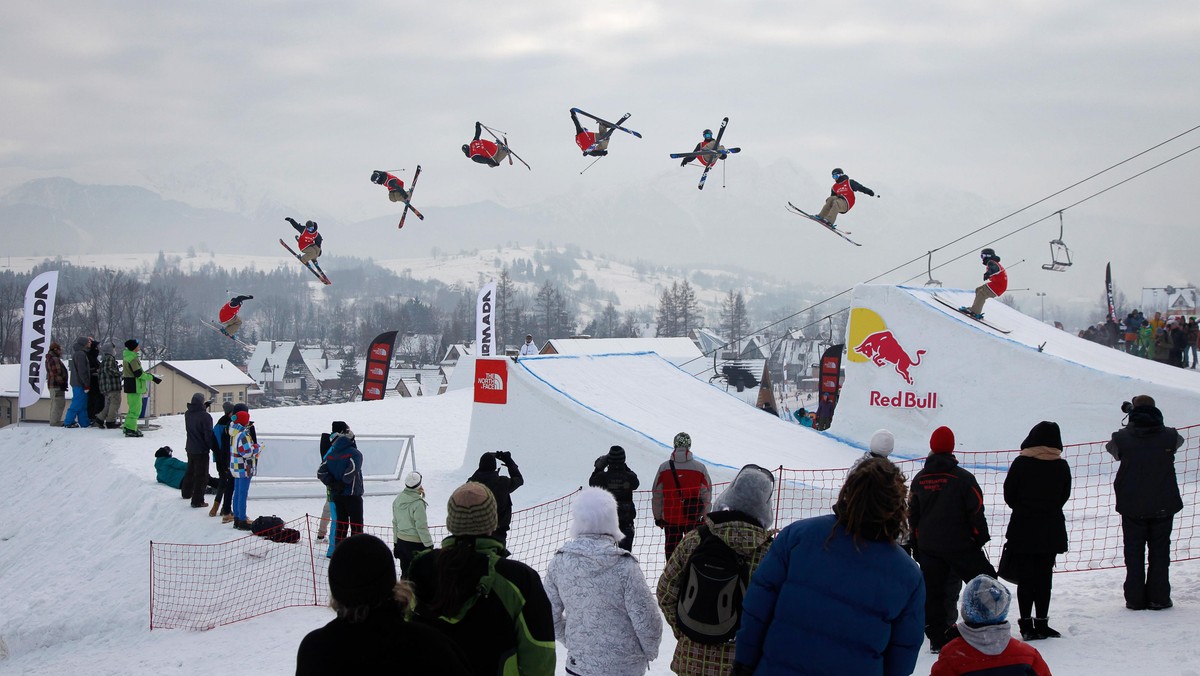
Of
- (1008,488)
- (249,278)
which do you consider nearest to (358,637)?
(1008,488)

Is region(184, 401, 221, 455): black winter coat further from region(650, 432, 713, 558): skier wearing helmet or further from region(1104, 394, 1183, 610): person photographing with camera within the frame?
region(1104, 394, 1183, 610): person photographing with camera

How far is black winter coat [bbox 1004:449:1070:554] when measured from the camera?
195 inches

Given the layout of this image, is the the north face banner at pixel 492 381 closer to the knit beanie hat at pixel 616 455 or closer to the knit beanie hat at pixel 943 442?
the knit beanie hat at pixel 616 455

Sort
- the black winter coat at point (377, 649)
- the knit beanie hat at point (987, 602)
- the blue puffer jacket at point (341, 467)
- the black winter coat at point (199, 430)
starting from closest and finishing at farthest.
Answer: the black winter coat at point (377, 649), the knit beanie hat at point (987, 602), the blue puffer jacket at point (341, 467), the black winter coat at point (199, 430)

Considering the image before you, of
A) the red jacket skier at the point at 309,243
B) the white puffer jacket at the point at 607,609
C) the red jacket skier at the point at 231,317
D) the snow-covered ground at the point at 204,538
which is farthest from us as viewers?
the red jacket skier at the point at 231,317

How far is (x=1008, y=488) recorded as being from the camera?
5086 mm

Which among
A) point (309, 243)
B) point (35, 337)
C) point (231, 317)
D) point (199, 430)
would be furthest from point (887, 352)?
point (35, 337)

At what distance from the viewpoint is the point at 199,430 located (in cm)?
1046

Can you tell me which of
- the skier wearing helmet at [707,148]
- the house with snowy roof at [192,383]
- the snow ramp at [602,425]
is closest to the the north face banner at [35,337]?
the snow ramp at [602,425]

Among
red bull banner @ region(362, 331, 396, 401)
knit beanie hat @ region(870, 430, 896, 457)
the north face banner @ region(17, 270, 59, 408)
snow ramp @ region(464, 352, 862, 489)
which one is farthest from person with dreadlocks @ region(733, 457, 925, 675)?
red bull banner @ region(362, 331, 396, 401)

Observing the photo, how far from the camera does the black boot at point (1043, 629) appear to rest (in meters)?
5.23

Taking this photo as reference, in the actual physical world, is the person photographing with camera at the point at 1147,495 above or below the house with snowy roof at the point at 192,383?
above

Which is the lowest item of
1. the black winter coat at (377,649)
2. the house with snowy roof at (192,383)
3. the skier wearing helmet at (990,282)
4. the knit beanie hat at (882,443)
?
the house with snowy roof at (192,383)

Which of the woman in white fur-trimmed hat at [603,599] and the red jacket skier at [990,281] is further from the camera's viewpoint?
the red jacket skier at [990,281]
